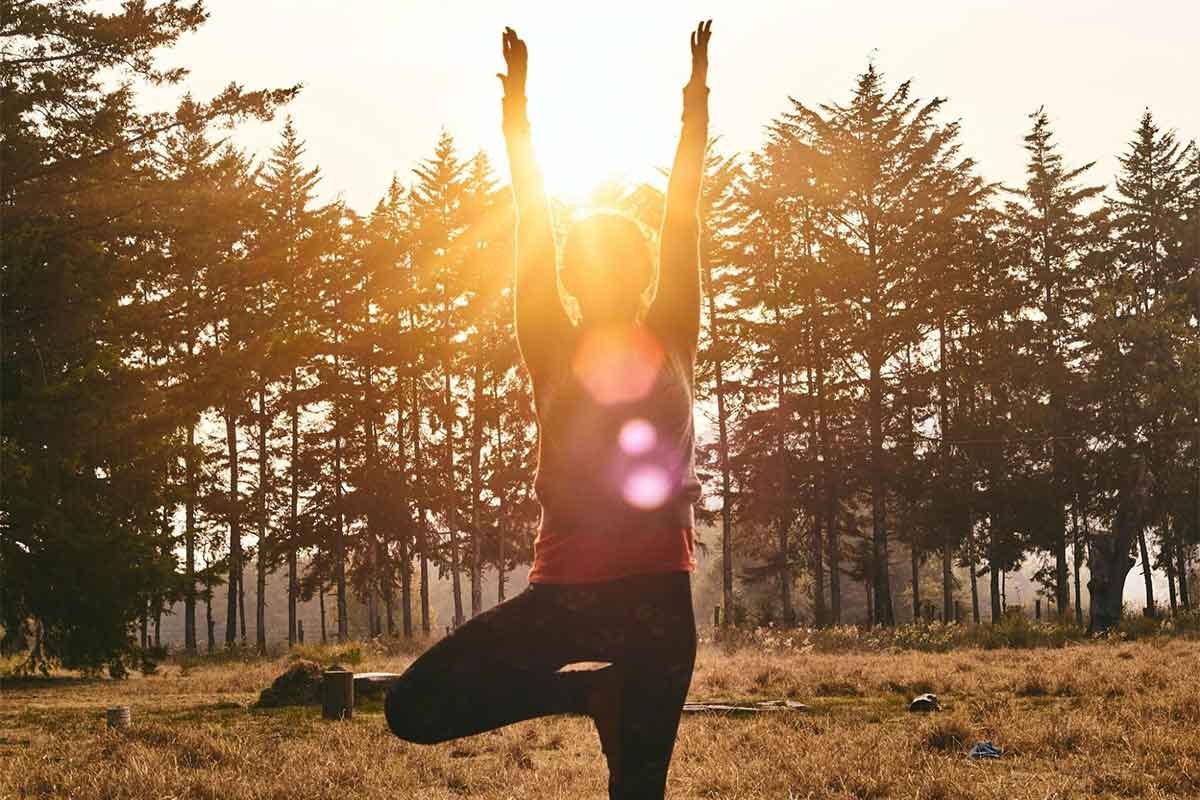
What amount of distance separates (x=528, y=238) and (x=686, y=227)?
0.48 metres

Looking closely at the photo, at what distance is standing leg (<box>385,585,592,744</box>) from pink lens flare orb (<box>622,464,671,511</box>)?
339 millimetres

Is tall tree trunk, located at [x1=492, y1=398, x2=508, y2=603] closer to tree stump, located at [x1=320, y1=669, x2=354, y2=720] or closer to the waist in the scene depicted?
tree stump, located at [x1=320, y1=669, x2=354, y2=720]

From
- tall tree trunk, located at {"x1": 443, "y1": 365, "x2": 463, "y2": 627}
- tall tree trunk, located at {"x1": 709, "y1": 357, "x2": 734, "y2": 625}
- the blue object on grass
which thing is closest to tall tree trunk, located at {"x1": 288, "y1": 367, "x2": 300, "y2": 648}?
tall tree trunk, located at {"x1": 443, "y1": 365, "x2": 463, "y2": 627}

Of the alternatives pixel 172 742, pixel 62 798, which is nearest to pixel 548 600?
pixel 62 798

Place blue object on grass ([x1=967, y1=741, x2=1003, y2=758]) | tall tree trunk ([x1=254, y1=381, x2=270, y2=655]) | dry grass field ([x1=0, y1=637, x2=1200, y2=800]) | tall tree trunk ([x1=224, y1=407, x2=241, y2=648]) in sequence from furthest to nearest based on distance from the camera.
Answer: tall tree trunk ([x1=254, y1=381, x2=270, y2=655]), tall tree trunk ([x1=224, y1=407, x2=241, y2=648]), blue object on grass ([x1=967, y1=741, x2=1003, y2=758]), dry grass field ([x1=0, y1=637, x2=1200, y2=800])

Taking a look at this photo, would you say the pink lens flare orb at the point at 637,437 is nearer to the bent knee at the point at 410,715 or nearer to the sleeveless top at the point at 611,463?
the sleeveless top at the point at 611,463

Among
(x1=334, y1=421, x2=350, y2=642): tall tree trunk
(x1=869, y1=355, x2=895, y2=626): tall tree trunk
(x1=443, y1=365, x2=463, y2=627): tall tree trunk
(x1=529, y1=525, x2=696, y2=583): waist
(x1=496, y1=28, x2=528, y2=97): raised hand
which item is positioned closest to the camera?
(x1=529, y1=525, x2=696, y2=583): waist

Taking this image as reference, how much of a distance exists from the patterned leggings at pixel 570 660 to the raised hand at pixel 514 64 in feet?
5.16

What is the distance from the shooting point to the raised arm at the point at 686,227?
3.19 m

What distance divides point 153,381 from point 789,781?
514 inches

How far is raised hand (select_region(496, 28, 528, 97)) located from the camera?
135 inches

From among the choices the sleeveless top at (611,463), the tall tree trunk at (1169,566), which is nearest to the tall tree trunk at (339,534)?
the tall tree trunk at (1169,566)

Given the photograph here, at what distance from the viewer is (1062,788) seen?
6.45 meters

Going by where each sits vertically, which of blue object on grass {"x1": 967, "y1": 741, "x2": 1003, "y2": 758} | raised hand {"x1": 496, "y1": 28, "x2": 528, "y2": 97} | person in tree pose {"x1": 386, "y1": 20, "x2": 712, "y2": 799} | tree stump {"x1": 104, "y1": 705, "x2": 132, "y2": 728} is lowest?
tree stump {"x1": 104, "y1": 705, "x2": 132, "y2": 728}
